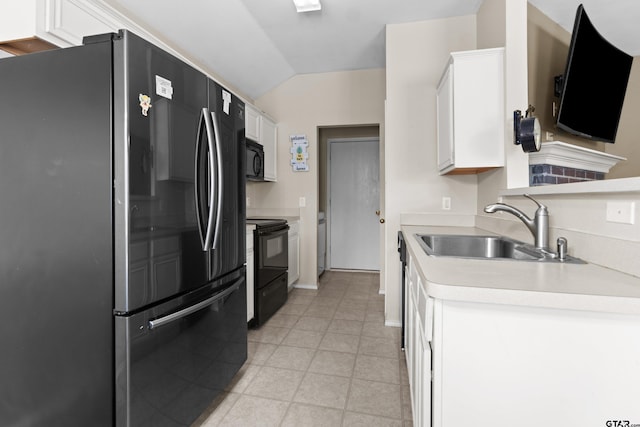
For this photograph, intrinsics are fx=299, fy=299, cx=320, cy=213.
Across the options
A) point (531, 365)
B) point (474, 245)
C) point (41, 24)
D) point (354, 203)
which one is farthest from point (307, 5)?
point (354, 203)

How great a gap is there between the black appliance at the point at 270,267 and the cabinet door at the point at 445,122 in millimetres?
1626

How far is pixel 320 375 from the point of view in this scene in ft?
6.50

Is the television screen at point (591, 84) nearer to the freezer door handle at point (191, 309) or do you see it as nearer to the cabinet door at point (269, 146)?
the freezer door handle at point (191, 309)

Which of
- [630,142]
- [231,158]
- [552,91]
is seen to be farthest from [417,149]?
[630,142]

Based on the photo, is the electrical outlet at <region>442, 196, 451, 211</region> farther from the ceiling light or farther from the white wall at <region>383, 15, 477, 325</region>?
the ceiling light

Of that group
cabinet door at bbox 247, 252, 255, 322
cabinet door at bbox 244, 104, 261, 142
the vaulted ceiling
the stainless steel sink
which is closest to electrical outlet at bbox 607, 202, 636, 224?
the stainless steel sink

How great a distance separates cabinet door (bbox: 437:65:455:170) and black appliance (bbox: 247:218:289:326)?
5.34 ft

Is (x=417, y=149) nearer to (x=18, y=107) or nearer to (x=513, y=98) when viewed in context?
(x=513, y=98)

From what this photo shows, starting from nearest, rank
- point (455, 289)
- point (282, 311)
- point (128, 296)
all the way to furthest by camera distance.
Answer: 1. point (455, 289)
2. point (128, 296)
3. point (282, 311)

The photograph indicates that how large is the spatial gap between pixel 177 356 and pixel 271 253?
1.59 meters

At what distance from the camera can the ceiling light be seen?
241 centimetres

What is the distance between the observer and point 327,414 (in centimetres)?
162

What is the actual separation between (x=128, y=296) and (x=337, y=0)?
2.63 meters

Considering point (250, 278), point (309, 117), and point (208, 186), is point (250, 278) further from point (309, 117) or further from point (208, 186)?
point (309, 117)
